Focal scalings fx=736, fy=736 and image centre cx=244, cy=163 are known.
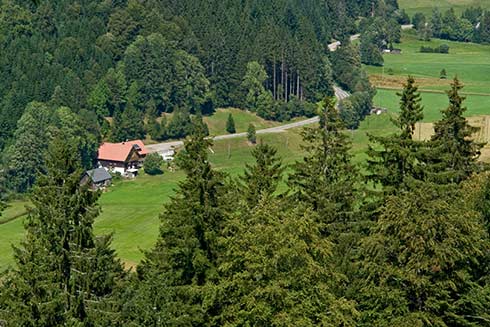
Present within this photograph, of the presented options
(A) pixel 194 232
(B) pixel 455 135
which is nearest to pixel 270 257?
(A) pixel 194 232

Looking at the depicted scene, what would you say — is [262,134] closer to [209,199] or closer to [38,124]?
[38,124]

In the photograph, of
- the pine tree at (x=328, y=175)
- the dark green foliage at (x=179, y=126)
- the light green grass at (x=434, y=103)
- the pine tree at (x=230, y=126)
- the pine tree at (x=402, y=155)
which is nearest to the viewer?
the pine tree at (x=402, y=155)

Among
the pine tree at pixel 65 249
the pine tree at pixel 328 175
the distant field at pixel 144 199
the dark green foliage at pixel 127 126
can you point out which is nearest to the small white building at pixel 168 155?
the distant field at pixel 144 199

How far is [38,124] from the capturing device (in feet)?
447

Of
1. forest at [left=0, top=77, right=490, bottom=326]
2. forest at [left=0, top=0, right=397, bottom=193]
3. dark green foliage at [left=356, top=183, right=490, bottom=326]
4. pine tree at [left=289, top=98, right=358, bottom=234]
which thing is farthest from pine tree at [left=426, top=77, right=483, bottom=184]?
forest at [left=0, top=0, right=397, bottom=193]

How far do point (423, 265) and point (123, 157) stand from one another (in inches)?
4186

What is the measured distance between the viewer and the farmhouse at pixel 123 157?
13425 centimetres

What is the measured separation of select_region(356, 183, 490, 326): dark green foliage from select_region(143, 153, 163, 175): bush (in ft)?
330

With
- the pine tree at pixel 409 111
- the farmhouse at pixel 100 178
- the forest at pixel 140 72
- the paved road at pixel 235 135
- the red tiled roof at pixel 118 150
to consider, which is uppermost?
the pine tree at pixel 409 111

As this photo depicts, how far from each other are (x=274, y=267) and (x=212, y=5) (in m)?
172

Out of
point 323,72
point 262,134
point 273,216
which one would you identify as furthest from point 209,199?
point 323,72

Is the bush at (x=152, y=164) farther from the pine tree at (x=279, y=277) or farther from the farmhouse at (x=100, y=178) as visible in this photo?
the pine tree at (x=279, y=277)

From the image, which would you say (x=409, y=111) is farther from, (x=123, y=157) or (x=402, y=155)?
(x=123, y=157)

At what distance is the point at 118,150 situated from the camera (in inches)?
5364
